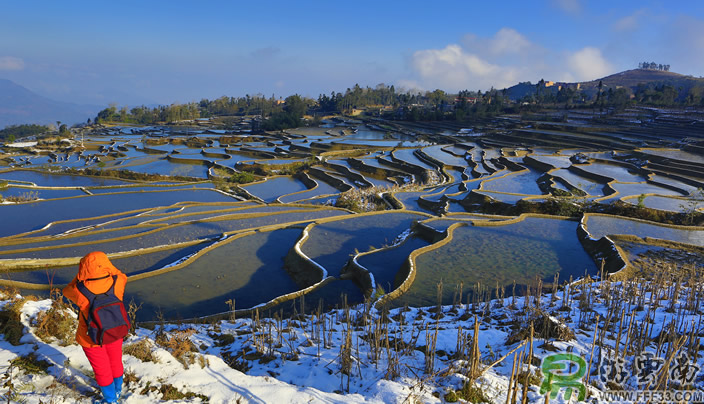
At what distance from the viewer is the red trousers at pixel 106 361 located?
10.6 ft

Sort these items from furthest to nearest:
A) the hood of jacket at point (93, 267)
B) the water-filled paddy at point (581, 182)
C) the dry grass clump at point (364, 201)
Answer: the water-filled paddy at point (581, 182)
the dry grass clump at point (364, 201)
the hood of jacket at point (93, 267)

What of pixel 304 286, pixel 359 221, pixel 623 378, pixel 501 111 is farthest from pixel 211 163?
pixel 501 111

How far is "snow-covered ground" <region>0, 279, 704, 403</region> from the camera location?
11.8 ft

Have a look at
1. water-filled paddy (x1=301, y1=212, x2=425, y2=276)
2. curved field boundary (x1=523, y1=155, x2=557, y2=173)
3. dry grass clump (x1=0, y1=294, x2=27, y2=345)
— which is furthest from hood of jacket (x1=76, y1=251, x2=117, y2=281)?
curved field boundary (x1=523, y1=155, x2=557, y2=173)

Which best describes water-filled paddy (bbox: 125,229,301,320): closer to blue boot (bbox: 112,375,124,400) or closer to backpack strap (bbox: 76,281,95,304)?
blue boot (bbox: 112,375,124,400)

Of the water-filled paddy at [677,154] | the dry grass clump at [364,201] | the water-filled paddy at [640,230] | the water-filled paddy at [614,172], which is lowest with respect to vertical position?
the dry grass clump at [364,201]

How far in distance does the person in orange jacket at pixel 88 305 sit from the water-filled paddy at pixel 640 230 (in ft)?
41.8

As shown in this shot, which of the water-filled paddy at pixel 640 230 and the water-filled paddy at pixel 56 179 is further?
the water-filled paddy at pixel 56 179

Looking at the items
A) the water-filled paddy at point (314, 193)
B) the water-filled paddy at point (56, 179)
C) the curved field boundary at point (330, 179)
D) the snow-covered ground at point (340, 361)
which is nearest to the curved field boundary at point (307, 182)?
the water-filled paddy at point (314, 193)

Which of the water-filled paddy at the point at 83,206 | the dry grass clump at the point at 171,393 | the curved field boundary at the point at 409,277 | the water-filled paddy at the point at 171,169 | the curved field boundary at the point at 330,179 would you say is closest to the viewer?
the dry grass clump at the point at 171,393

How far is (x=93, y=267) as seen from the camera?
316 cm

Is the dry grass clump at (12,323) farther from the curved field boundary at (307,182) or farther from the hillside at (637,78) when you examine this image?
the hillside at (637,78)

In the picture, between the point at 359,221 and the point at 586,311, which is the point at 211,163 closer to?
the point at 359,221

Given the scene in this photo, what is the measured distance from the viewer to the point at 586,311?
600 centimetres
